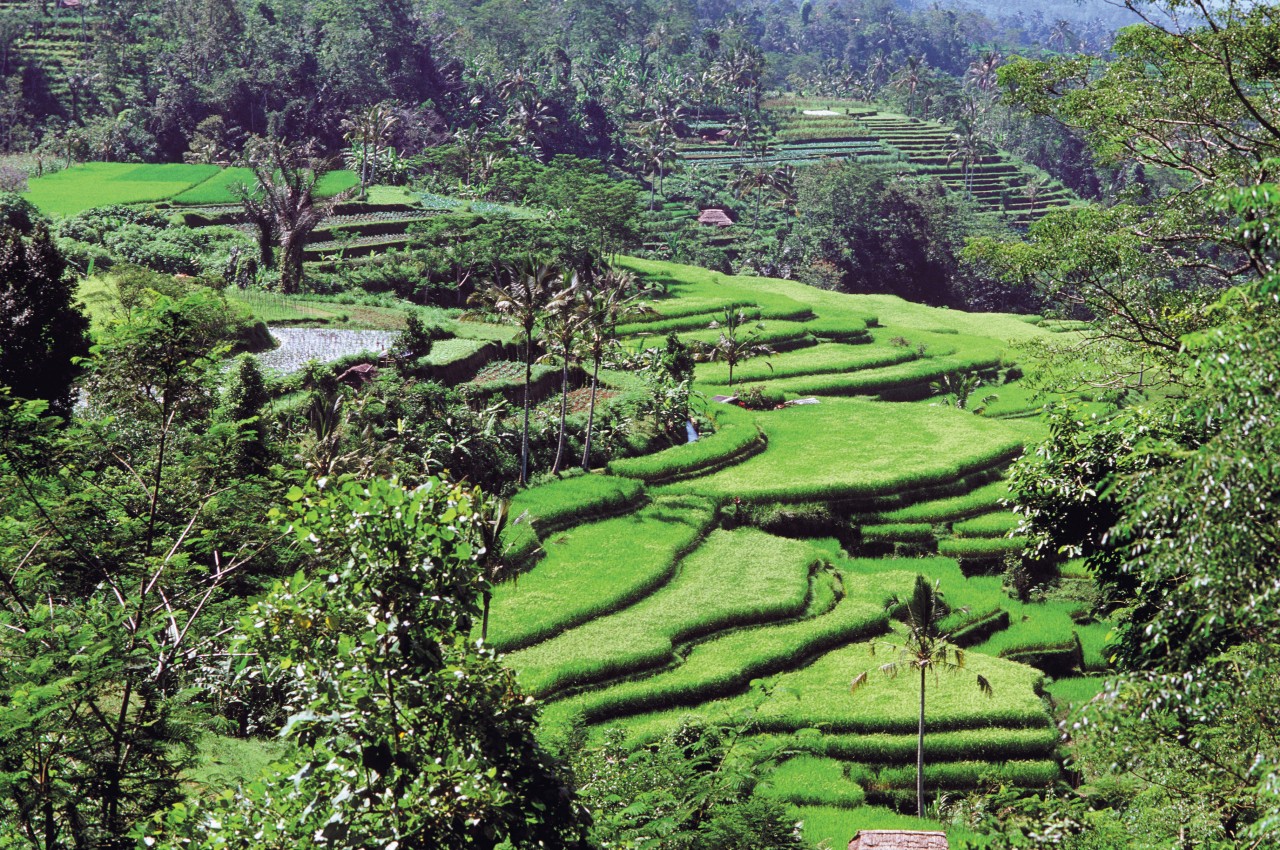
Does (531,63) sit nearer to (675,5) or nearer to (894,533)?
(675,5)

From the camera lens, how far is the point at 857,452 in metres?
35.3

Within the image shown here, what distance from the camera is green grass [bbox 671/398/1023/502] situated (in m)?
32.3

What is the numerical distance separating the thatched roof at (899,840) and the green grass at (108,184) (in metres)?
44.7

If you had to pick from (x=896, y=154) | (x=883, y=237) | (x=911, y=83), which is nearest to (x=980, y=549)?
(x=883, y=237)

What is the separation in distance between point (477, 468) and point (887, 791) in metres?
13.7

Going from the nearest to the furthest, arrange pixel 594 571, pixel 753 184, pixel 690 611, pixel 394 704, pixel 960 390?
pixel 394 704 → pixel 690 611 → pixel 594 571 → pixel 960 390 → pixel 753 184

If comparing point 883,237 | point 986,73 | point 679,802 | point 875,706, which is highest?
point 986,73

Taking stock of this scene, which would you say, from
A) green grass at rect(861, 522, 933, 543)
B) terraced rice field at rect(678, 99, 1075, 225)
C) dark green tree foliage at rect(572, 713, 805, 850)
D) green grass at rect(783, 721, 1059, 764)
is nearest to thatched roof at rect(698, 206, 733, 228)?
terraced rice field at rect(678, 99, 1075, 225)

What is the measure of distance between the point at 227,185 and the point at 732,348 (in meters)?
31.7

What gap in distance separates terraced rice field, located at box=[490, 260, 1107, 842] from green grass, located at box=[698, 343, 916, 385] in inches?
91.4

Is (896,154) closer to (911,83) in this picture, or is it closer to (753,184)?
(911,83)

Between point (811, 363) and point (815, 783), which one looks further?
point (811, 363)

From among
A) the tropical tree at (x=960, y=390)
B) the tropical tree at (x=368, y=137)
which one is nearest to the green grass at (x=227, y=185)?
the tropical tree at (x=368, y=137)

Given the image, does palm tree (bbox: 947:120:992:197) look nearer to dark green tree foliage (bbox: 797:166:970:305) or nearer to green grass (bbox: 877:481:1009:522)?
dark green tree foliage (bbox: 797:166:970:305)
